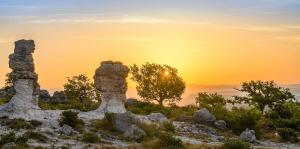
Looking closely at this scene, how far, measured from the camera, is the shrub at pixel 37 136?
42.9 meters

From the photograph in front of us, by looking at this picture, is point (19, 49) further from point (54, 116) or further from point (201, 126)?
point (201, 126)

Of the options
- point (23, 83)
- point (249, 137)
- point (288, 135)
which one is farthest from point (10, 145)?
point (288, 135)

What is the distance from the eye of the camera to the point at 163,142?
146 ft

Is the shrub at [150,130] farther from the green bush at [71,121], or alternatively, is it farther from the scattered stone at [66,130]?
the scattered stone at [66,130]

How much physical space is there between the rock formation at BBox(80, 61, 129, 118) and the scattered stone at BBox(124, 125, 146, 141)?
40.6 feet

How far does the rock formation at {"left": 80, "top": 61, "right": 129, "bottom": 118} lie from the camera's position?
6162 cm

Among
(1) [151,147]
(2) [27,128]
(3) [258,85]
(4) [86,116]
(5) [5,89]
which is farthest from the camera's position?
(5) [5,89]

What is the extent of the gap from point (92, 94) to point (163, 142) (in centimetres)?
5101

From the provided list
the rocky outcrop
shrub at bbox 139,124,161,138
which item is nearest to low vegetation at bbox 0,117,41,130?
the rocky outcrop

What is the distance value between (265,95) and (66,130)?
147 feet

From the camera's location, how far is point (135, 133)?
48.2m

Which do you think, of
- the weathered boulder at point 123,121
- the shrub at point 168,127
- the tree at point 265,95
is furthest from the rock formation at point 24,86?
the tree at point 265,95

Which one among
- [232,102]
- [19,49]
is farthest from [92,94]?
[19,49]

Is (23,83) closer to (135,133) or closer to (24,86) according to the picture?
(24,86)
